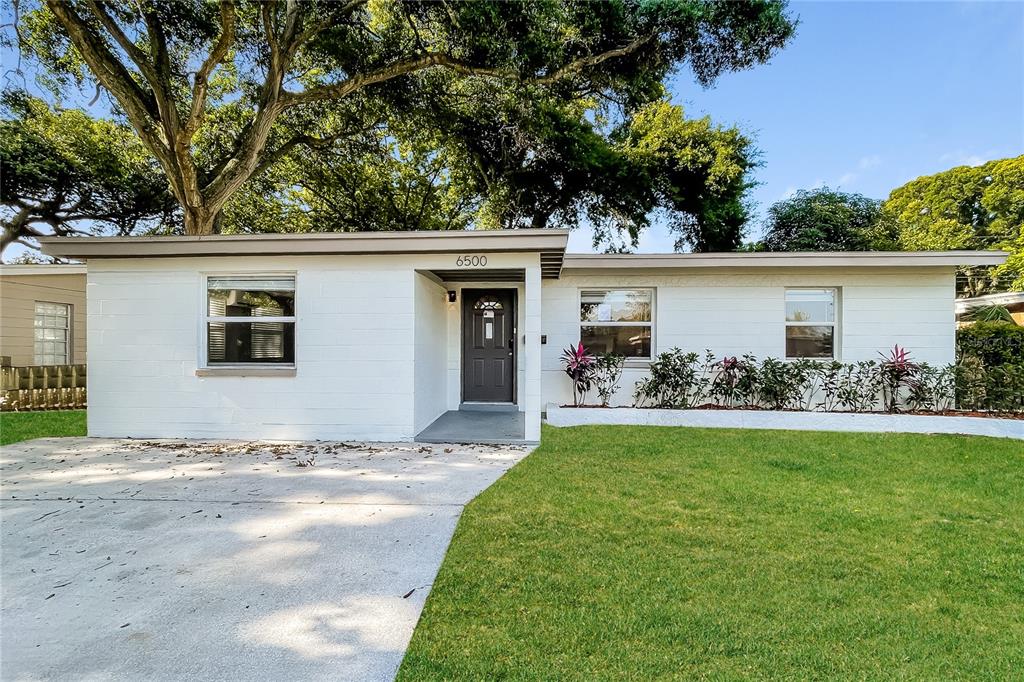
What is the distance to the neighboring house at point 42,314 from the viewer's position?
1066 centimetres

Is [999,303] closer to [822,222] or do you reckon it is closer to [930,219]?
[822,222]

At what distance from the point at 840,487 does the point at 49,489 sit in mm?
6828

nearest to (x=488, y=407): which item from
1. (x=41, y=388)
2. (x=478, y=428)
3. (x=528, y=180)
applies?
(x=478, y=428)

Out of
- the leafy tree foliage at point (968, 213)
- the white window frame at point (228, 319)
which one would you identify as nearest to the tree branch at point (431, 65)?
the white window frame at point (228, 319)

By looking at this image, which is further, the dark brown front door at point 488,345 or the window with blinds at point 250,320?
the dark brown front door at point 488,345

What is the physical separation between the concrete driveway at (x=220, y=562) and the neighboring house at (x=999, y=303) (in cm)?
1389

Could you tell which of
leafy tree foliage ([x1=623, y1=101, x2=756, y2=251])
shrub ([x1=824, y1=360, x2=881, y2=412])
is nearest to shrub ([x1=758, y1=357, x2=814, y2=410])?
shrub ([x1=824, y1=360, x2=881, y2=412])

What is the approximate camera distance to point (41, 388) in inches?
377

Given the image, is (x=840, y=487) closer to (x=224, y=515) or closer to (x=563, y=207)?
(x=224, y=515)

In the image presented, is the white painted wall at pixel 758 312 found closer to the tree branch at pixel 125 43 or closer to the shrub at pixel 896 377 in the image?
the shrub at pixel 896 377

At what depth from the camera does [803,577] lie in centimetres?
262

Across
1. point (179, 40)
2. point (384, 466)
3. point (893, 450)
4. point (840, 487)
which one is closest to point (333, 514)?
point (384, 466)

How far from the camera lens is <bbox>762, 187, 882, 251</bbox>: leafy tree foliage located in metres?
18.6

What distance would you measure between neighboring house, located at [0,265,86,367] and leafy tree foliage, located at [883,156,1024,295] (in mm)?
27720
